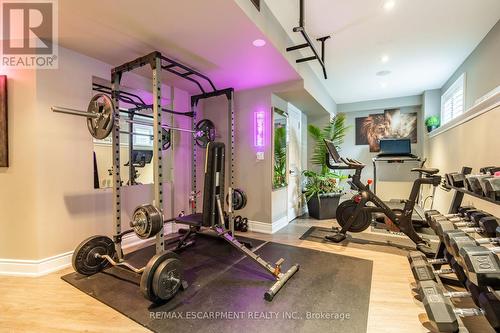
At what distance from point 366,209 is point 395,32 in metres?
2.35

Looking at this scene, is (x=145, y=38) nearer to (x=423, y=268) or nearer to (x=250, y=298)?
(x=250, y=298)

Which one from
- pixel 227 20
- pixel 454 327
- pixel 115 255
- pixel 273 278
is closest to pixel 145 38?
pixel 227 20

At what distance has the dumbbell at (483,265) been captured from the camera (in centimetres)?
126

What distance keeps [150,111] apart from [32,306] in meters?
2.72

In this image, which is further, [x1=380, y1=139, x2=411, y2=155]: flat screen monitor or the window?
[x1=380, y1=139, x2=411, y2=155]: flat screen monitor

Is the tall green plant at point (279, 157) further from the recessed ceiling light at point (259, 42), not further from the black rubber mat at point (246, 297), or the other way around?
the recessed ceiling light at point (259, 42)

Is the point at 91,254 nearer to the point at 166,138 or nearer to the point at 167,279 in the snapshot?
the point at 167,279

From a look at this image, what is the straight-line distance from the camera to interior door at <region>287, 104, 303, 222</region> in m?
4.71

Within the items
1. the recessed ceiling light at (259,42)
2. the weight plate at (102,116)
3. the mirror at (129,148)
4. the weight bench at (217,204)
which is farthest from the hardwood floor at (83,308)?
the recessed ceiling light at (259,42)

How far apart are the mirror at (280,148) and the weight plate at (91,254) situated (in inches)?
99.3

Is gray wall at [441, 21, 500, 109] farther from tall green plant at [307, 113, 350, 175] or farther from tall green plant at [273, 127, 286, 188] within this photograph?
tall green plant at [273, 127, 286, 188]

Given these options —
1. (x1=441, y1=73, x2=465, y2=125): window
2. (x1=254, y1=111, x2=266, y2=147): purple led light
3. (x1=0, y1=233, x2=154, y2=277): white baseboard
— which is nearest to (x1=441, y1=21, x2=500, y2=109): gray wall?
(x1=441, y1=73, x2=465, y2=125): window

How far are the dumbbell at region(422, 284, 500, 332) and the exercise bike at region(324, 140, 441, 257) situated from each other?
5.01 feet

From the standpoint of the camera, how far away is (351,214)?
3.46 meters
